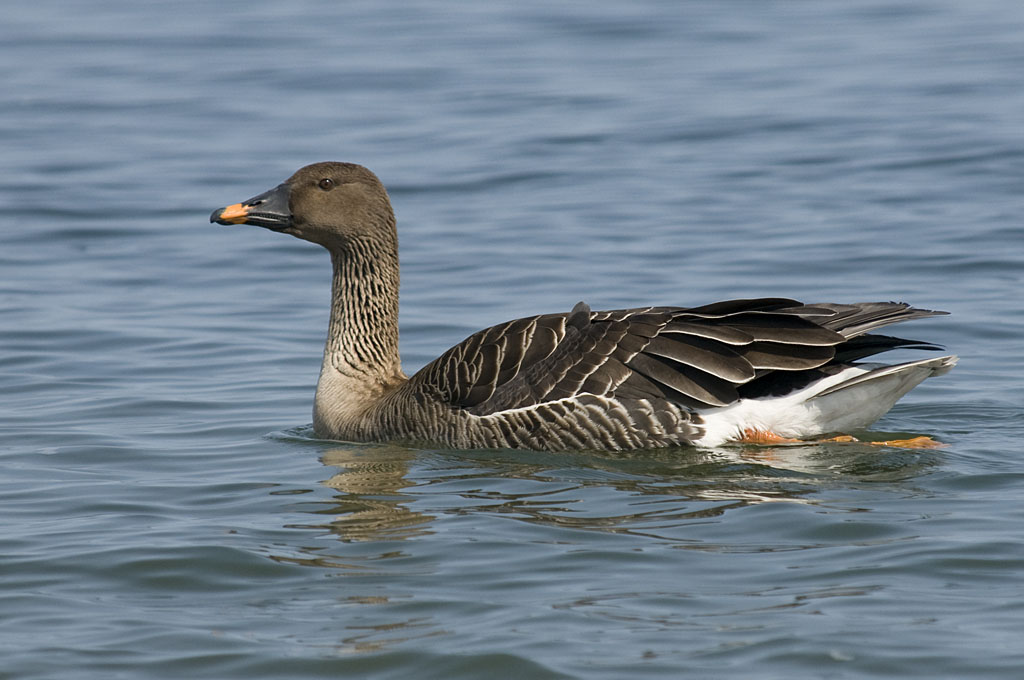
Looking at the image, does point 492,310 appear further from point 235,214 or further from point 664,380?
point 664,380

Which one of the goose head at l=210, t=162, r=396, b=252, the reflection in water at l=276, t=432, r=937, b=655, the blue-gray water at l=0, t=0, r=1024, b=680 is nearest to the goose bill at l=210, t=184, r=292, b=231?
the goose head at l=210, t=162, r=396, b=252

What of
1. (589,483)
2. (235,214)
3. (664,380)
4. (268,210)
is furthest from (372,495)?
(268,210)

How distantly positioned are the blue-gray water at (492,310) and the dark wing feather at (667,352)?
0.48m

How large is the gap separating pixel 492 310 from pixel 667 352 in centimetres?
479

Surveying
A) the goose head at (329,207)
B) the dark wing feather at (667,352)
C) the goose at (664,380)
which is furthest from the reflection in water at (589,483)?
the goose head at (329,207)

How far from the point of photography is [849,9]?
3148cm

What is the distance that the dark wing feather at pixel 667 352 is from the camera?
9.91 meters

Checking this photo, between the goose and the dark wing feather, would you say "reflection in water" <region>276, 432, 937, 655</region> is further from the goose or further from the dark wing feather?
the dark wing feather

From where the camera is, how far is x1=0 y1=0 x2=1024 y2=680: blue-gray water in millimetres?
7113

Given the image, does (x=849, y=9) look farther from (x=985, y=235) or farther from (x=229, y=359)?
(x=229, y=359)

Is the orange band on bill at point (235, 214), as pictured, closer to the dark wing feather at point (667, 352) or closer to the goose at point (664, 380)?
the goose at point (664, 380)

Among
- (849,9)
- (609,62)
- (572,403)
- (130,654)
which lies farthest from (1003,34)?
(130,654)

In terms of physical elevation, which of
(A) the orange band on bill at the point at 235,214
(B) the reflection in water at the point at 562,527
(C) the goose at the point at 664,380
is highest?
(A) the orange band on bill at the point at 235,214

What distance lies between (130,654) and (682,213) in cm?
1243
